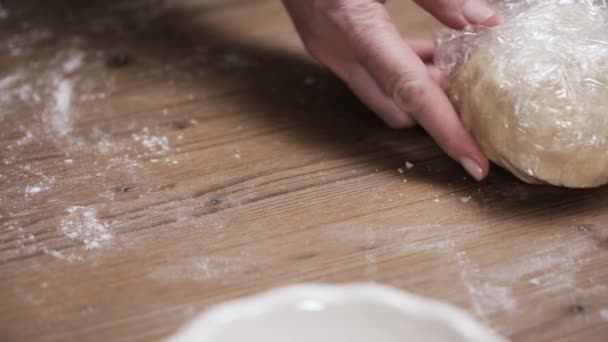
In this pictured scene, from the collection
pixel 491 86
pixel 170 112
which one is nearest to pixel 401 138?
pixel 491 86

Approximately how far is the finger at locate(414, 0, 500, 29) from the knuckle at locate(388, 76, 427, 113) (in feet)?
0.49

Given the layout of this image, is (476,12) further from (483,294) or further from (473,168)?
(483,294)

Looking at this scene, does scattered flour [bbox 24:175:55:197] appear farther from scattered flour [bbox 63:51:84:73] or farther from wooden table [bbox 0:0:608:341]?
scattered flour [bbox 63:51:84:73]

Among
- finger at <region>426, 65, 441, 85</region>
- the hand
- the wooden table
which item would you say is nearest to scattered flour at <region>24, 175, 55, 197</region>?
the wooden table

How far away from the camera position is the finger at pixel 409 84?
45.1 inches

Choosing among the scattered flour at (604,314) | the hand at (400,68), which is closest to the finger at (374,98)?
the hand at (400,68)

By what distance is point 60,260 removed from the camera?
102 cm

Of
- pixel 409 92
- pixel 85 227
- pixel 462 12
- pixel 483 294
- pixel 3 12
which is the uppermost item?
pixel 462 12

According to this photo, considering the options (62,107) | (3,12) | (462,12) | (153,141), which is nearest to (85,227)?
(153,141)

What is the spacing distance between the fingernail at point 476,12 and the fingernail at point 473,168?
25 centimetres

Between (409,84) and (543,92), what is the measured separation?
232 millimetres

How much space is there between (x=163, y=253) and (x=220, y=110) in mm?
464

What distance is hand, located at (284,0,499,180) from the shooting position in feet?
3.76

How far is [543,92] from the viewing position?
1.02 m
